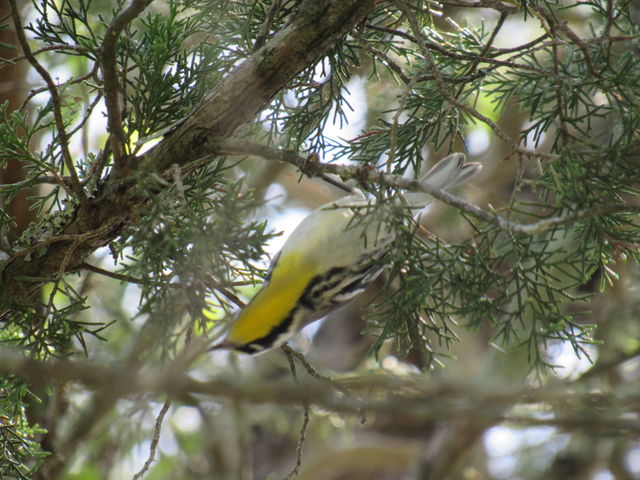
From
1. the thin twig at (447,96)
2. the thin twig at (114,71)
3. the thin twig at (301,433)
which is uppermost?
the thin twig at (447,96)

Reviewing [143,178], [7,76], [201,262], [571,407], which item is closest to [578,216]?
[571,407]

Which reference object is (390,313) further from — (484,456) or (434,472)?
(484,456)

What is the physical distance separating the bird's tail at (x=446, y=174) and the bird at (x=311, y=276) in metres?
0.23

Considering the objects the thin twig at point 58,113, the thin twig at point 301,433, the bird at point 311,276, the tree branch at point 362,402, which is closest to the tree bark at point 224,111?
the thin twig at point 58,113

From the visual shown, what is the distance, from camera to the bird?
1.83 metres

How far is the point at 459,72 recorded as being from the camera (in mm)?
2250

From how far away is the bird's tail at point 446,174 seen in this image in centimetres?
212

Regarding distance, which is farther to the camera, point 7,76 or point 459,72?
point 7,76

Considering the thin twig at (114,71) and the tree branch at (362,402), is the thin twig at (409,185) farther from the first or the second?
the tree branch at (362,402)

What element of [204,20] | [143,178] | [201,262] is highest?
[204,20]

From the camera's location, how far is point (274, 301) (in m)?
1.85

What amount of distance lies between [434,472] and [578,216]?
11.7 ft

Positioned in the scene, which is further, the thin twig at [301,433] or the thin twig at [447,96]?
the thin twig at [301,433]

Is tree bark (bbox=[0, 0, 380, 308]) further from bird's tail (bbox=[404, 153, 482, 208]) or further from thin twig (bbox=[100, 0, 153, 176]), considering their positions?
bird's tail (bbox=[404, 153, 482, 208])
